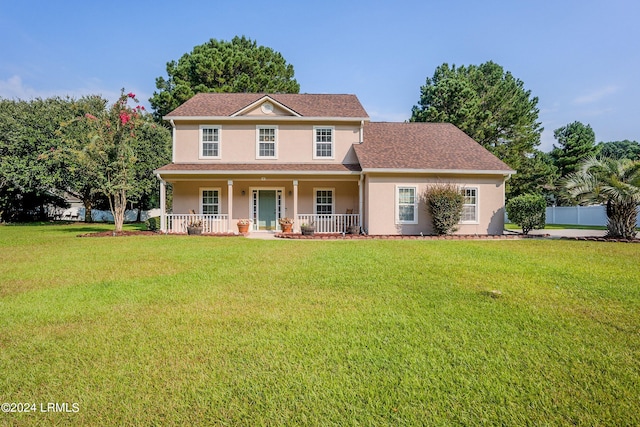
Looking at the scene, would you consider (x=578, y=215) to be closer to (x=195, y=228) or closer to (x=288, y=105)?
(x=288, y=105)

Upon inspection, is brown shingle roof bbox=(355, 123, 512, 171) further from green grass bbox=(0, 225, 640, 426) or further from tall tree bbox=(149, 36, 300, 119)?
tall tree bbox=(149, 36, 300, 119)

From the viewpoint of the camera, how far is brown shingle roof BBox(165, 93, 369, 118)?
1686cm

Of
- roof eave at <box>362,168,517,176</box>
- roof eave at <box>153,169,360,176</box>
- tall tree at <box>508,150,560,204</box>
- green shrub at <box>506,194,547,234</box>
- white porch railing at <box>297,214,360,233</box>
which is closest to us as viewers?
roof eave at <box>362,168,517,176</box>

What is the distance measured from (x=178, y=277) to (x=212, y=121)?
11948 mm

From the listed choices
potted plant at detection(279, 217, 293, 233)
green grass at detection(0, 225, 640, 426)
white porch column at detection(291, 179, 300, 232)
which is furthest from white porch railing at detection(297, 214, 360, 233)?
green grass at detection(0, 225, 640, 426)

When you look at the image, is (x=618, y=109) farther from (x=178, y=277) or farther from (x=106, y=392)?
(x=106, y=392)

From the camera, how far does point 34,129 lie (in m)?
25.5

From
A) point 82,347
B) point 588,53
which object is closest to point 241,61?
point 588,53

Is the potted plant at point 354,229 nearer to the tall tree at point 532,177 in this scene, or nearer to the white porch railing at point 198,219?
the white porch railing at point 198,219

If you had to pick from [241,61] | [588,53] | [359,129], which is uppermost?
[241,61]

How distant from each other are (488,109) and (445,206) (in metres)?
22.9

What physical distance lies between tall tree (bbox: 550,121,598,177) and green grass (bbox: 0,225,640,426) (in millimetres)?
29945

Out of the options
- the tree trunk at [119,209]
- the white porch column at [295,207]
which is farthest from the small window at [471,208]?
the tree trunk at [119,209]

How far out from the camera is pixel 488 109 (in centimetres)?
3162
